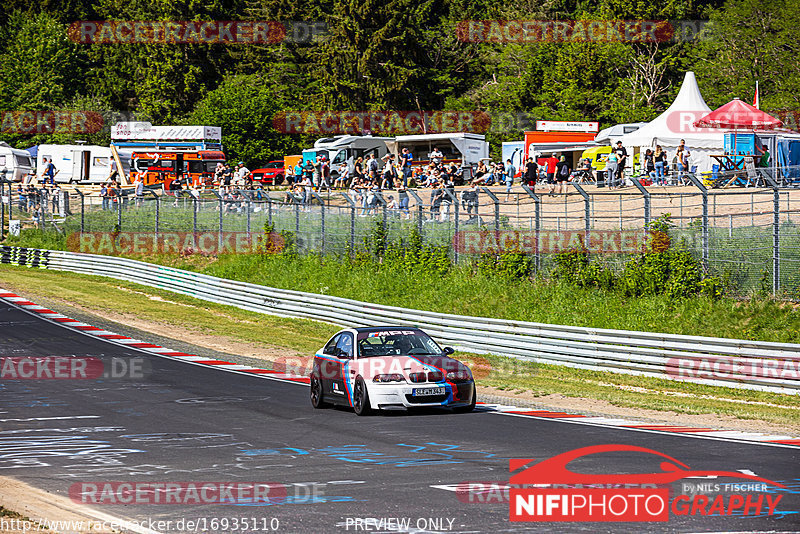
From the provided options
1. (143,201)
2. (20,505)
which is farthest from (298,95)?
(20,505)

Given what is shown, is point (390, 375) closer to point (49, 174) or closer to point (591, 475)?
point (591, 475)

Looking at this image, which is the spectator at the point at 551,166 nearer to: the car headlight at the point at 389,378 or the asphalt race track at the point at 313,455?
the asphalt race track at the point at 313,455

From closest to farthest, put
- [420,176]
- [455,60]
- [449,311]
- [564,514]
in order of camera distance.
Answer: [564,514] < [449,311] < [420,176] < [455,60]

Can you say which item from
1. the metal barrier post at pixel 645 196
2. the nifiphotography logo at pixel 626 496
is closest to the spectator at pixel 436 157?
the metal barrier post at pixel 645 196

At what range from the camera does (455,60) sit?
75.8 meters

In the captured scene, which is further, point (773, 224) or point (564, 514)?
point (773, 224)

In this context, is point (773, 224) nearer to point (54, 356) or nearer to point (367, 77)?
point (54, 356)

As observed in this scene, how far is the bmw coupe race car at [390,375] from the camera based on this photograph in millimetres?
14586

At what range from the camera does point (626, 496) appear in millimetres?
8906

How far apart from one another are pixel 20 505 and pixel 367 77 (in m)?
64.1

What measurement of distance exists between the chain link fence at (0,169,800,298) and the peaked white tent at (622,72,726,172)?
12.3 feet

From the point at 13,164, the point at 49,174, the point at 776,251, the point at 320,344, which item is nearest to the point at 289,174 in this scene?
the point at 49,174

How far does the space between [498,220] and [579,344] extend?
5.87 meters

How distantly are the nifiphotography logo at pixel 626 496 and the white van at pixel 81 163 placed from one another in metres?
51.6
